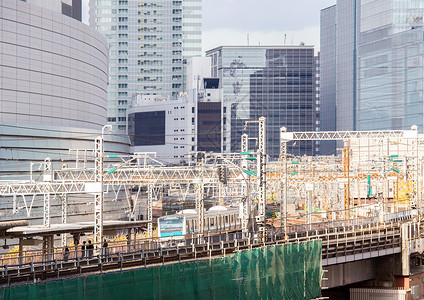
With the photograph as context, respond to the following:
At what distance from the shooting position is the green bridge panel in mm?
26688

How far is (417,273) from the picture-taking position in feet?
163

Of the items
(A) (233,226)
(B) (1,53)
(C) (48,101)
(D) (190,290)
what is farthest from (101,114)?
(D) (190,290)

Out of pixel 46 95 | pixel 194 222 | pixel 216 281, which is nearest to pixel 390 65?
pixel 46 95

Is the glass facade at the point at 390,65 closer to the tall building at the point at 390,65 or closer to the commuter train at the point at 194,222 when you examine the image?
the tall building at the point at 390,65

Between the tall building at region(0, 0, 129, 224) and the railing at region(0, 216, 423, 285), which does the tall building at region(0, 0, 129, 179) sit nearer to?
the tall building at region(0, 0, 129, 224)

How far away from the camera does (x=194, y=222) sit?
62.4 m

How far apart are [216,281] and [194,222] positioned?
29.1m

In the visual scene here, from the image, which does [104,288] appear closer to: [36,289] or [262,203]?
[36,289]

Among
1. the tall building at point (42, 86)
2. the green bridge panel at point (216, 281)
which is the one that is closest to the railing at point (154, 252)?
the green bridge panel at point (216, 281)

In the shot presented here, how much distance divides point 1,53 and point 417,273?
66819 millimetres

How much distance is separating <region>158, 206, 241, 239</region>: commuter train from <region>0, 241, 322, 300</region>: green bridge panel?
18194 millimetres

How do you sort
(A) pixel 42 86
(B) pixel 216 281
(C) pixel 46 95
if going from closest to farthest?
(B) pixel 216 281 → (A) pixel 42 86 → (C) pixel 46 95

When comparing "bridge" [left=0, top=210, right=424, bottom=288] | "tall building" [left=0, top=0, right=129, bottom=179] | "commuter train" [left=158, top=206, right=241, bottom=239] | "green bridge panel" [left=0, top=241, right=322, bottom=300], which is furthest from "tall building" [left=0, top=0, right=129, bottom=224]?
"green bridge panel" [left=0, top=241, right=322, bottom=300]

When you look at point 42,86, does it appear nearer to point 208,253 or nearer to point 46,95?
point 46,95
